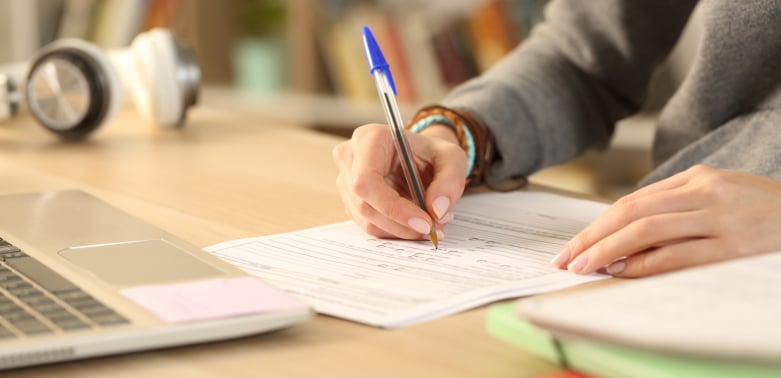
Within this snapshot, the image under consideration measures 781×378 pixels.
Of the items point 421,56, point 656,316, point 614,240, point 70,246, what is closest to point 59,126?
point 70,246

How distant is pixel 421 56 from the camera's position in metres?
2.45

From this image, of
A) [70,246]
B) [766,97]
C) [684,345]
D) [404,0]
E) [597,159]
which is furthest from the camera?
[404,0]

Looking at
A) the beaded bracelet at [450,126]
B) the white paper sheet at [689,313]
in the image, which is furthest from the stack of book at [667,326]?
the beaded bracelet at [450,126]

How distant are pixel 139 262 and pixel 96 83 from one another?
619mm

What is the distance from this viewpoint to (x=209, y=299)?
56 centimetres

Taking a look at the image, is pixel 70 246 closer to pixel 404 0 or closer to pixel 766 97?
pixel 766 97

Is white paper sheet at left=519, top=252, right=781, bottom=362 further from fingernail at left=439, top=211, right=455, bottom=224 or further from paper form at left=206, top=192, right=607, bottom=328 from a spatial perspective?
fingernail at left=439, top=211, right=455, bottom=224

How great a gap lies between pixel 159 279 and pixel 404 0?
2061mm

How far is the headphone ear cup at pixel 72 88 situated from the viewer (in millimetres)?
1199

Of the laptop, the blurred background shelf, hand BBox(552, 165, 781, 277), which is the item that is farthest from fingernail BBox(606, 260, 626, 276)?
the blurred background shelf

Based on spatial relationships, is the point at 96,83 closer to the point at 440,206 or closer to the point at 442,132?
the point at 442,132

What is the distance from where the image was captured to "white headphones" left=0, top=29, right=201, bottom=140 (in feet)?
3.95

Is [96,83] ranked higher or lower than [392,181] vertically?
higher

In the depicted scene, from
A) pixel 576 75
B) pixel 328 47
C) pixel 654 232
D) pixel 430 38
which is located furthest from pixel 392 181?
pixel 328 47
